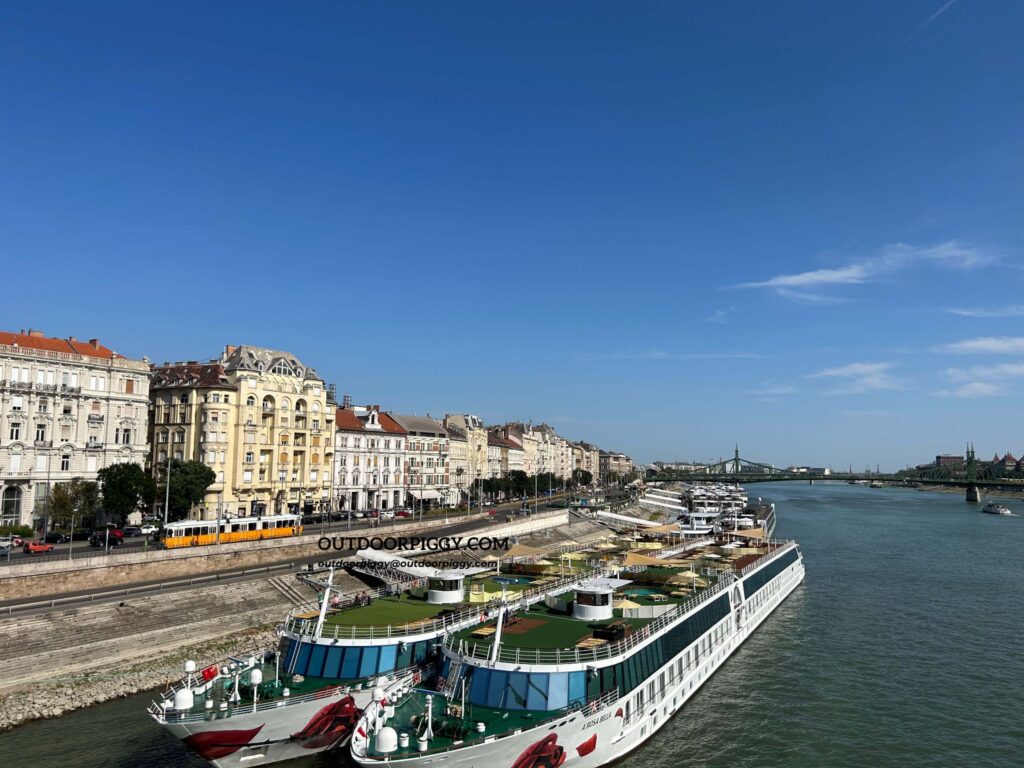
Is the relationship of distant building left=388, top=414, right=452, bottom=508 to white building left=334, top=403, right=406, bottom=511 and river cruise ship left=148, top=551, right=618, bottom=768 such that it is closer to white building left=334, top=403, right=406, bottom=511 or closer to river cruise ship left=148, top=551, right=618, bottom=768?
white building left=334, top=403, right=406, bottom=511

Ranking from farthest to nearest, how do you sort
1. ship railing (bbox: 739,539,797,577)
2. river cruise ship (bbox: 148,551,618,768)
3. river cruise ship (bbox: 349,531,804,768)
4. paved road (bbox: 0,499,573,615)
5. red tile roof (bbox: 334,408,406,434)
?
red tile roof (bbox: 334,408,406,434)
ship railing (bbox: 739,539,797,577)
paved road (bbox: 0,499,573,615)
river cruise ship (bbox: 148,551,618,768)
river cruise ship (bbox: 349,531,804,768)

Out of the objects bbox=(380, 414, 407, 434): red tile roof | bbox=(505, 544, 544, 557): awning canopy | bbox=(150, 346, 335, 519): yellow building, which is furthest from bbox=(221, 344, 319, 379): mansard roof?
bbox=(505, 544, 544, 557): awning canopy

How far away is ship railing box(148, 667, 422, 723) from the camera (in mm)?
22266

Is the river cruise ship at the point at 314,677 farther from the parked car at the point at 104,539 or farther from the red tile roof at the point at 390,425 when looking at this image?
the red tile roof at the point at 390,425

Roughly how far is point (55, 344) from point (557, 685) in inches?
2340

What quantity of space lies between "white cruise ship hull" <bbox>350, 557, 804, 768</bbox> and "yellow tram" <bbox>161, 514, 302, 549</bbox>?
34695mm

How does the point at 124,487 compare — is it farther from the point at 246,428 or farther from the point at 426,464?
the point at 426,464

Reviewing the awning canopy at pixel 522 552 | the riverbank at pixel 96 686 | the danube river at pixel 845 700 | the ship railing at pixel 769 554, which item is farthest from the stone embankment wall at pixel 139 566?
the ship railing at pixel 769 554

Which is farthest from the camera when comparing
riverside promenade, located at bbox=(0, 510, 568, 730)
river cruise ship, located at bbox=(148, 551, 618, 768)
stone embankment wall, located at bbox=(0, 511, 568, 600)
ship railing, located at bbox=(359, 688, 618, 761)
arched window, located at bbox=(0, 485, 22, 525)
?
arched window, located at bbox=(0, 485, 22, 525)

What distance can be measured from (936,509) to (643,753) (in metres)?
158

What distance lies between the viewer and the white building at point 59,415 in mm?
56750

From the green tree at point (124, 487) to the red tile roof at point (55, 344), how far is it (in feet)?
37.4

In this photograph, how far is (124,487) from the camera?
2250 inches

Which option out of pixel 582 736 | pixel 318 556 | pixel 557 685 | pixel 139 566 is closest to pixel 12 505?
pixel 139 566
